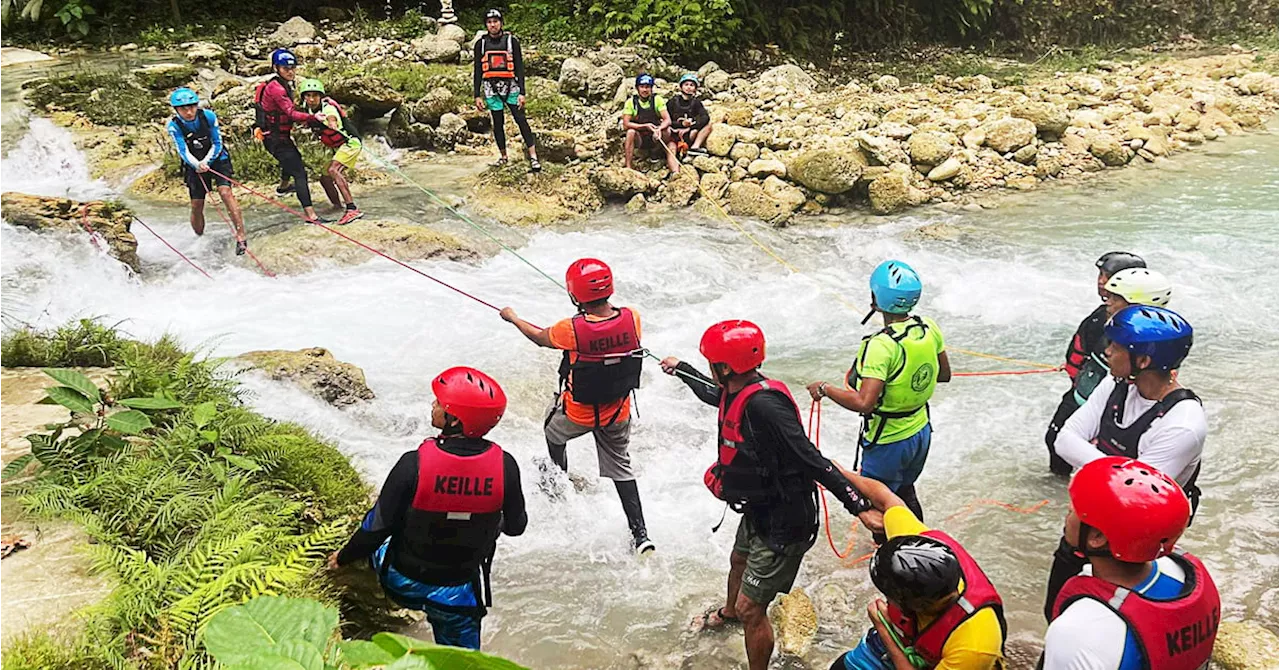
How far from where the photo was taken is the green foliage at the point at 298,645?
121 cm

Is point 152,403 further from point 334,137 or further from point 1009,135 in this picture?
point 1009,135

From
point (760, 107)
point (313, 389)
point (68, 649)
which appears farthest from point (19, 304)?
point (760, 107)

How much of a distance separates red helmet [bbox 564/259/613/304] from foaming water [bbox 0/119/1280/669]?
1.68m

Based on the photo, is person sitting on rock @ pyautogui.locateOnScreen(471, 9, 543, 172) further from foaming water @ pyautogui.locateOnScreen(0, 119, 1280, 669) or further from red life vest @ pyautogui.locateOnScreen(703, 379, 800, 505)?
red life vest @ pyautogui.locateOnScreen(703, 379, 800, 505)

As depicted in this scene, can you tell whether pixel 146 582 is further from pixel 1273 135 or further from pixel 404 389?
pixel 1273 135

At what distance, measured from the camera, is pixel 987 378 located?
7297 mm

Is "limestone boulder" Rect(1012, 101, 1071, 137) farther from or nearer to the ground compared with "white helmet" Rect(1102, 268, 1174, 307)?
nearer to the ground

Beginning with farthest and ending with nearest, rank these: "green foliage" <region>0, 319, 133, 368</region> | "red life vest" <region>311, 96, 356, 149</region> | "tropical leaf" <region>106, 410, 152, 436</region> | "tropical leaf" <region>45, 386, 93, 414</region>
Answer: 1. "red life vest" <region>311, 96, 356, 149</region>
2. "green foliage" <region>0, 319, 133, 368</region>
3. "tropical leaf" <region>106, 410, 152, 436</region>
4. "tropical leaf" <region>45, 386, 93, 414</region>

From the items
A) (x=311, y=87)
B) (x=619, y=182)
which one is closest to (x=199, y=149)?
(x=311, y=87)

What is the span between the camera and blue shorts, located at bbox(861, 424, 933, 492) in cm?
442

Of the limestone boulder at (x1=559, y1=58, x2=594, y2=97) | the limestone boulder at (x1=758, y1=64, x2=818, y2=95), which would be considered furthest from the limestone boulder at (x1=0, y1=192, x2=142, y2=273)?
the limestone boulder at (x1=758, y1=64, x2=818, y2=95)

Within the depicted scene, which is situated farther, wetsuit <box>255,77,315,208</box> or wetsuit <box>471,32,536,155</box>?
wetsuit <box>471,32,536,155</box>

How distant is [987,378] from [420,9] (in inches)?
709

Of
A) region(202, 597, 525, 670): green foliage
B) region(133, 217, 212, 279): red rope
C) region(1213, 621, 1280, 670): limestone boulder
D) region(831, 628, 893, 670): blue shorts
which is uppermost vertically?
region(202, 597, 525, 670): green foliage
